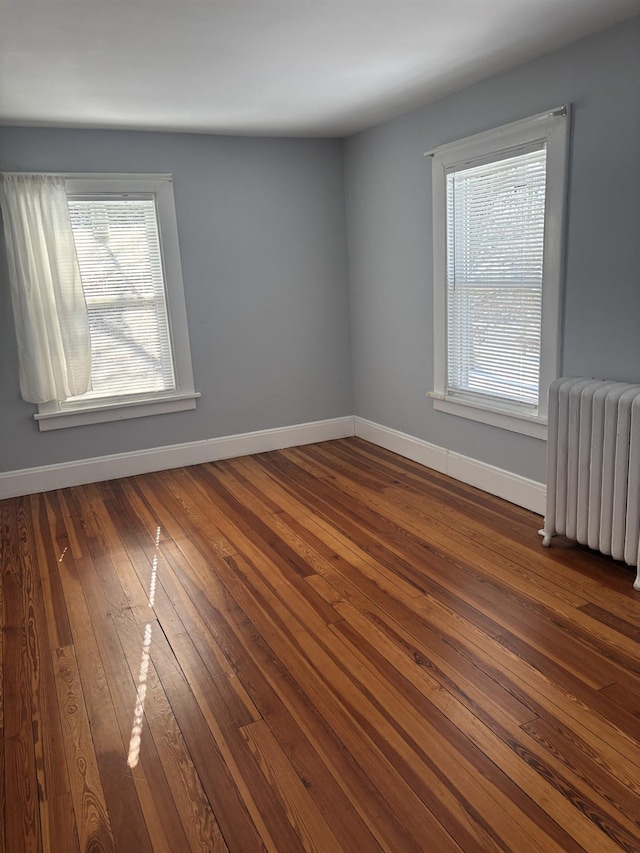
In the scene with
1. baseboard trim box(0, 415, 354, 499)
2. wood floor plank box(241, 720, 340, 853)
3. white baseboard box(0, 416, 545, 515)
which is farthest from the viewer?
baseboard trim box(0, 415, 354, 499)

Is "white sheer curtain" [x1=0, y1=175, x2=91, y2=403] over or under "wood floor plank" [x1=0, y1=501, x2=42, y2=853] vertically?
over

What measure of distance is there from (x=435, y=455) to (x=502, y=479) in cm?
70

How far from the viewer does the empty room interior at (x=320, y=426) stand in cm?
190

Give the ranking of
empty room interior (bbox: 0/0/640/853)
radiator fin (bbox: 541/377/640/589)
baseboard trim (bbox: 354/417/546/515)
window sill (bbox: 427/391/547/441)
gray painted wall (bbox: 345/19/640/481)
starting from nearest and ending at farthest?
empty room interior (bbox: 0/0/640/853) < radiator fin (bbox: 541/377/640/589) < gray painted wall (bbox: 345/19/640/481) < window sill (bbox: 427/391/547/441) < baseboard trim (bbox: 354/417/546/515)

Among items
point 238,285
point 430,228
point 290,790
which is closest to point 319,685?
point 290,790

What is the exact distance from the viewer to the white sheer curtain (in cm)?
407

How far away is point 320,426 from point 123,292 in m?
1.96

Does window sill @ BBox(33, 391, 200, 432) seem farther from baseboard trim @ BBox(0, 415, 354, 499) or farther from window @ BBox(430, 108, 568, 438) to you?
window @ BBox(430, 108, 568, 438)

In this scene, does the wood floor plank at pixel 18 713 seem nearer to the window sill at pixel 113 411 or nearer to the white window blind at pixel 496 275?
the window sill at pixel 113 411

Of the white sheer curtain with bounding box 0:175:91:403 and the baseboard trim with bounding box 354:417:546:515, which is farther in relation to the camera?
the white sheer curtain with bounding box 0:175:91:403

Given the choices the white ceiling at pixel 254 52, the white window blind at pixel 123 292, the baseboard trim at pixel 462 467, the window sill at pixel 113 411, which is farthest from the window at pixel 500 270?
the white window blind at pixel 123 292

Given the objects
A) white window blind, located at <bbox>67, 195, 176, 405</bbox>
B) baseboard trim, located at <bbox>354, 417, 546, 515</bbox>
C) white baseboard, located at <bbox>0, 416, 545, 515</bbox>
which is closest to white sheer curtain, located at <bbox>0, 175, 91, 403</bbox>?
white window blind, located at <bbox>67, 195, 176, 405</bbox>

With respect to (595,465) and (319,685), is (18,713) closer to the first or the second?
(319,685)

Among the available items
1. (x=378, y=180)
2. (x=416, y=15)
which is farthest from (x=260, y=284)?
(x=416, y=15)
